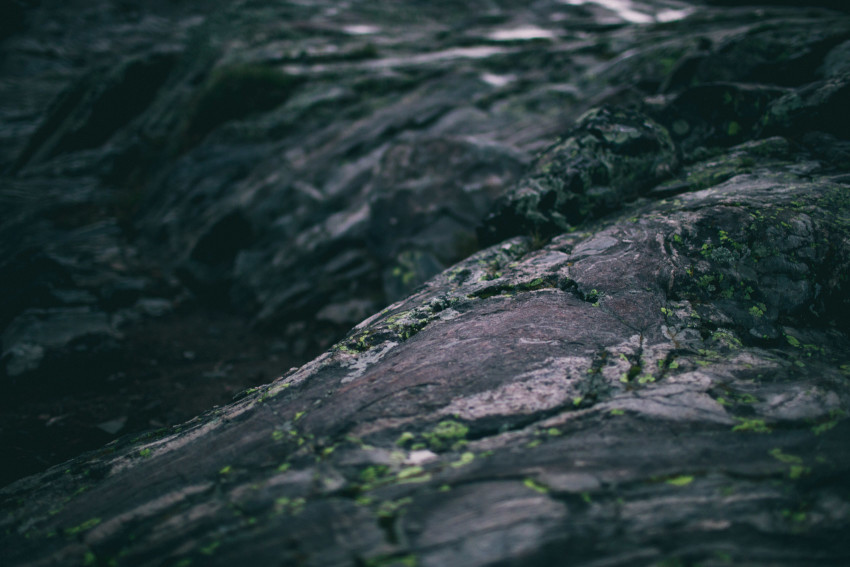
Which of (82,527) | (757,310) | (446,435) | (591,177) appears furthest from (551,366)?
(591,177)

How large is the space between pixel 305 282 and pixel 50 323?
386 cm

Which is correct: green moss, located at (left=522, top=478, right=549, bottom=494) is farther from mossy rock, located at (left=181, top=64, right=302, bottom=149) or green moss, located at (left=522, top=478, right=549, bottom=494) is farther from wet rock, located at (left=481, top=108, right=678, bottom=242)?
mossy rock, located at (left=181, top=64, right=302, bottom=149)

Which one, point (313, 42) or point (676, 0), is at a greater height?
point (676, 0)

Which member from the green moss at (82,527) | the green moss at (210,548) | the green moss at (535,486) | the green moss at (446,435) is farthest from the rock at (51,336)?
the green moss at (535,486)

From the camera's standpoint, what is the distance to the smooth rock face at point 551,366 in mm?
1885

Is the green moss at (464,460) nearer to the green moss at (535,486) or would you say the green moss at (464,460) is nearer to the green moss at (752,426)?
the green moss at (535,486)

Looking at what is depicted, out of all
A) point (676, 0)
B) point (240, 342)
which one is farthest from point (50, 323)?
point (676, 0)

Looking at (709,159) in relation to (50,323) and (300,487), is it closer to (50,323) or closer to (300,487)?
(300,487)

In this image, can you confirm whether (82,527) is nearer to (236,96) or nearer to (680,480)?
(680,480)

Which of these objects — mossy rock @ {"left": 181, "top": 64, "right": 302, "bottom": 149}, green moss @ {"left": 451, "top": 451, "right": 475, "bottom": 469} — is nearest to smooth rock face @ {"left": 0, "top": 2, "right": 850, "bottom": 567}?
green moss @ {"left": 451, "top": 451, "right": 475, "bottom": 469}

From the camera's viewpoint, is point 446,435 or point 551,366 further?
point 551,366

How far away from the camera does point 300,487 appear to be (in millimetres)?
2158

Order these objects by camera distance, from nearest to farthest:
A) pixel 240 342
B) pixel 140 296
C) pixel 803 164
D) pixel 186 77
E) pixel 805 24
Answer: pixel 803 164
pixel 805 24
pixel 240 342
pixel 140 296
pixel 186 77

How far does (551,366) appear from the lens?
2.80 metres
